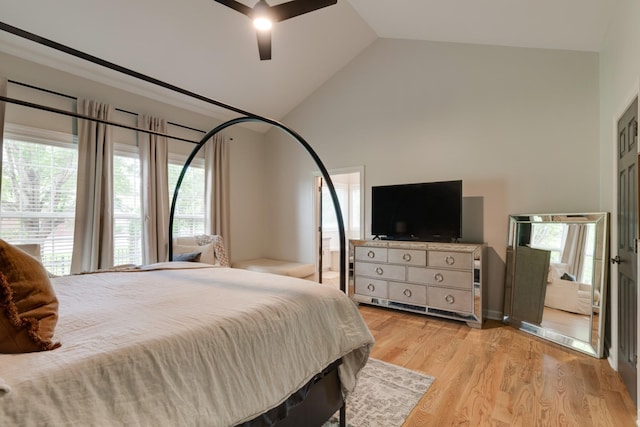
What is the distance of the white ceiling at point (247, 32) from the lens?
2.81 metres

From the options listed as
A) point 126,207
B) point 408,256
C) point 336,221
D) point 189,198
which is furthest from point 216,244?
point 336,221

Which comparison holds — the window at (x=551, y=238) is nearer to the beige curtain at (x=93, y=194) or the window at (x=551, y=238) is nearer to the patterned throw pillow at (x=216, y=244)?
the patterned throw pillow at (x=216, y=244)

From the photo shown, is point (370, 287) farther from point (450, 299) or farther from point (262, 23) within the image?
point (262, 23)

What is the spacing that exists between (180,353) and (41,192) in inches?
134

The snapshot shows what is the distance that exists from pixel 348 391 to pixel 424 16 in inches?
150

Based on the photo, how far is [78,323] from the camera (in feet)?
3.60

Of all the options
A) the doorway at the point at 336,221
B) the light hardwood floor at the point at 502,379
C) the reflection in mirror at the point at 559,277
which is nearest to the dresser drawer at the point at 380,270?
the light hardwood floor at the point at 502,379

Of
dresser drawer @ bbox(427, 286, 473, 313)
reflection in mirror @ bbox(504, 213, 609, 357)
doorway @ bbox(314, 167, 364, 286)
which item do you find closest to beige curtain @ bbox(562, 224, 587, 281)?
reflection in mirror @ bbox(504, 213, 609, 357)

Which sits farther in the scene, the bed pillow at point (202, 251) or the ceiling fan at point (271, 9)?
the bed pillow at point (202, 251)

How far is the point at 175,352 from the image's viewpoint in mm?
959

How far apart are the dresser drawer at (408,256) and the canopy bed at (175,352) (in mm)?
2158

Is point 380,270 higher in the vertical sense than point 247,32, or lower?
lower

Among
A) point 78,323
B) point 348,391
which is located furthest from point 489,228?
point 78,323

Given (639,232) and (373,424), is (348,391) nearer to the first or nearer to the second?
(373,424)
